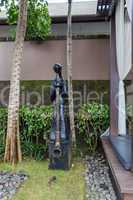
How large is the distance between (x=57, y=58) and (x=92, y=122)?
5.53 ft

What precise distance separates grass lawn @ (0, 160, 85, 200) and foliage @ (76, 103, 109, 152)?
67 centimetres

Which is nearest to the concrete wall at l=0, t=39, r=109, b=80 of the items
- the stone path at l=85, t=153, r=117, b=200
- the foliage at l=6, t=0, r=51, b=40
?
the foliage at l=6, t=0, r=51, b=40

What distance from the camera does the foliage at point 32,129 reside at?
5188mm

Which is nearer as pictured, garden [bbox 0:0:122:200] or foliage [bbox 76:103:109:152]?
garden [bbox 0:0:122:200]

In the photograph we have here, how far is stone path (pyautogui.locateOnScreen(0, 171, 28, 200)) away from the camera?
355cm

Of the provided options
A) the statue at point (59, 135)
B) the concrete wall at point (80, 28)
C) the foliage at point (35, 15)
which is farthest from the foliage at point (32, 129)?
the concrete wall at point (80, 28)

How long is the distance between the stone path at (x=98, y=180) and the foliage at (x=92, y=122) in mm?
342

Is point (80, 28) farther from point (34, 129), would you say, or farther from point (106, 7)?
point (34, 129)

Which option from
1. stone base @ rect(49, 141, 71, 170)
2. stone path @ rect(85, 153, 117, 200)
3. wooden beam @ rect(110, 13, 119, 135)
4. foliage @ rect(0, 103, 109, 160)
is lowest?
stone path @ rect(85, 153, 117, 200)

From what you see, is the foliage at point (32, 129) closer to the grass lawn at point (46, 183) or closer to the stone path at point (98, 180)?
the grass lawn at point (46, 183)

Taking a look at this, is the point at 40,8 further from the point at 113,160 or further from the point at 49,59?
the point at 113,160

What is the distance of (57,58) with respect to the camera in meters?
6.13

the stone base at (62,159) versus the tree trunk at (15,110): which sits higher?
the tree trunk at (15,110)

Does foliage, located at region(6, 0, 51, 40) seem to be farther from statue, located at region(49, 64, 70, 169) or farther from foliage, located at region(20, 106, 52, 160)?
foliage, located at region(20, 106, 52, 160)
